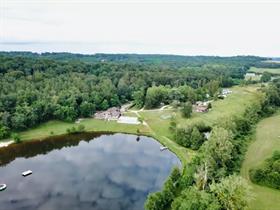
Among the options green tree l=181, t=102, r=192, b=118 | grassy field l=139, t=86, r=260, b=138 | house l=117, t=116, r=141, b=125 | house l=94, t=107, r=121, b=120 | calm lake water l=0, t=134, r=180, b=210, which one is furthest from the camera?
house l=94, t=107, r=121, b=120

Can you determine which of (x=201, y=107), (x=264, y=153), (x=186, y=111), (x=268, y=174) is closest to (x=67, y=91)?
(x=186, y=111)

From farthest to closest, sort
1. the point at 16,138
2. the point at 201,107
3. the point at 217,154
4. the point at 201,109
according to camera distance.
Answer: the point at 201,107
the point at 201,109
the point at 16,138
the point at 217,154

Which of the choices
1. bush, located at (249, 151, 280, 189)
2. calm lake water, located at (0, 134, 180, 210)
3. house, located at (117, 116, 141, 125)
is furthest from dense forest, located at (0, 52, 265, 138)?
bush, located at (249, 151, 280, 189)

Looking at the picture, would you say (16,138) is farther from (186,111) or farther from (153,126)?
(186,111)

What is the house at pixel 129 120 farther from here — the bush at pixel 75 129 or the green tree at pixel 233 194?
the green tree at pixel 233 194

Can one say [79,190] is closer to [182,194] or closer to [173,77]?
[182,194]

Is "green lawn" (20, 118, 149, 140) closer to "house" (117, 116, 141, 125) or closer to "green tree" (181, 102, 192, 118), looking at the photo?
"house" (117, 116, 141, 125)

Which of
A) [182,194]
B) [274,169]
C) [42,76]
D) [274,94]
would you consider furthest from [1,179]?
[274,94]
